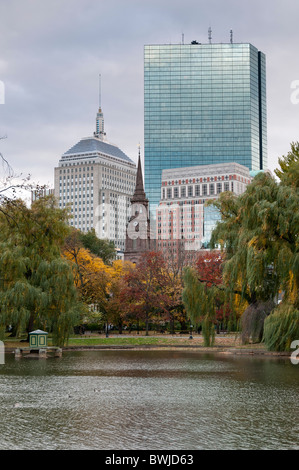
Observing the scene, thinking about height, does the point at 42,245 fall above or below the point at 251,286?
above

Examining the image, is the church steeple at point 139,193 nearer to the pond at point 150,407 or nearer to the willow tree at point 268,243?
the willow tree at point 268,243

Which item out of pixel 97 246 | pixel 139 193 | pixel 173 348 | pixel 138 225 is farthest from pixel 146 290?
pixel 139 193

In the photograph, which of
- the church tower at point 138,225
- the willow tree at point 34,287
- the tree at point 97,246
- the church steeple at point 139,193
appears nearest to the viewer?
the willow tree at point 34,287

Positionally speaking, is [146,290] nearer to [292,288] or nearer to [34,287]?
[34,287]

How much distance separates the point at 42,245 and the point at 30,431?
39.4 metres

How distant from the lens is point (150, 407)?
2012cm

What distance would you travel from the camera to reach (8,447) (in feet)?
46.7

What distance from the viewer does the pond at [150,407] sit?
14945mm

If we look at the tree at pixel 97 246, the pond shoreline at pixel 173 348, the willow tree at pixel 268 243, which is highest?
the tree at pixel 97 246

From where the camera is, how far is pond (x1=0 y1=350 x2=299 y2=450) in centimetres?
1495

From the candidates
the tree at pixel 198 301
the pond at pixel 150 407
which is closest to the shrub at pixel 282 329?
the pond at pixel 150 407
